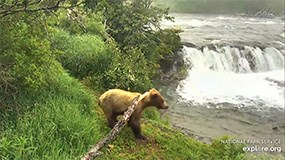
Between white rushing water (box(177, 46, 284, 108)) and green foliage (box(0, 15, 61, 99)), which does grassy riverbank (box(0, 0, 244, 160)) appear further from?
white rushing water (box(177, 46, 284, 108))

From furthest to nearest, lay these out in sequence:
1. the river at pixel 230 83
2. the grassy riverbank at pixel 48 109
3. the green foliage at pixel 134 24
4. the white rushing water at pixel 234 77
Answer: the white rushing water at pixel 234 77 < the green foliage at pixel 134 24 < the river at pixel 230 83 < the grassy riverbank at pixel 48 109

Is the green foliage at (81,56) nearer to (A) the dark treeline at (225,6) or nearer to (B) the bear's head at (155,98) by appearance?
(B) the bear's head at (155,98)

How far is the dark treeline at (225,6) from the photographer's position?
29.5 meters

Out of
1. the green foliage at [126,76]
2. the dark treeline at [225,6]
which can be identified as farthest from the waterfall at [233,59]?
the dark treeline at [225,6]

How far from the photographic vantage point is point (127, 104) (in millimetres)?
5348

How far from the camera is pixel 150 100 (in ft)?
17.8

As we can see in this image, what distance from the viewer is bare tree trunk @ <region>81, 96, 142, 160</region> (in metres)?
4.05

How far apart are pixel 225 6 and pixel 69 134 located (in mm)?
27586

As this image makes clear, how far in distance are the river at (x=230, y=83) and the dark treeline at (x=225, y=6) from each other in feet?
16.4

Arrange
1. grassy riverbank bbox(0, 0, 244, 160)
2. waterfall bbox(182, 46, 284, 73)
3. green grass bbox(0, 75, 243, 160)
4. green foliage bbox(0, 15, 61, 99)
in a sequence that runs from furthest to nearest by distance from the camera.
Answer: waterfall bbox(182, 46, 284, 73) → green foliage bbox(0, 15, 61, 99) → grassy riverbank bbox(0, 0, 244, 160) → green grass bbox(0, 75, 243, 160)

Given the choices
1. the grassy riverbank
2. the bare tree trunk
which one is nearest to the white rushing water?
the grassy riverbank

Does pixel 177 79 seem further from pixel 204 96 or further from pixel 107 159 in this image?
pixel 107 159

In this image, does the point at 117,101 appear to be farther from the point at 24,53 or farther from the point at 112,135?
the point at 24,53

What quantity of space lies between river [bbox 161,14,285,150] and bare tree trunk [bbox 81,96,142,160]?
5.32m
